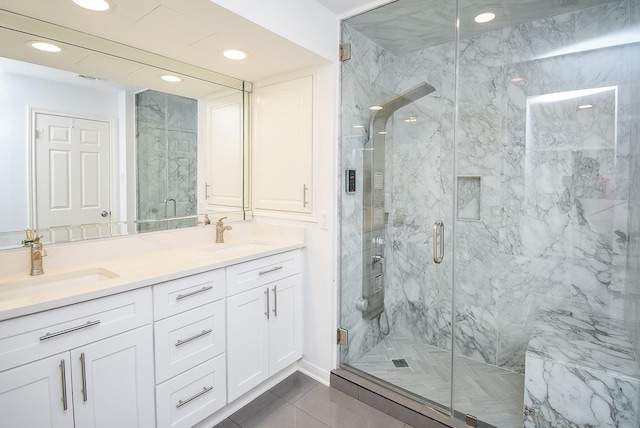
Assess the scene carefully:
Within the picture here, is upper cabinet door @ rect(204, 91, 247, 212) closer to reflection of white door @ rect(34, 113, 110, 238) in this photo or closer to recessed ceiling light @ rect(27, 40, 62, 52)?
reflection of white door @ rect(34, 113, 110, 238)

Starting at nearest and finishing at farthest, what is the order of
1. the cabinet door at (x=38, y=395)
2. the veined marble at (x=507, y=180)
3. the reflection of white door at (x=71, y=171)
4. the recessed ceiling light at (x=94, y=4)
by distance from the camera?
the cabinet door at (x=38, y=395) → the recessed ceiling light at (x=94, y=4) → the reflection of white door at (x=71, y=171) → the veined marble at (x=507, y=180)

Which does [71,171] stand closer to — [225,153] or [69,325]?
[69,325]

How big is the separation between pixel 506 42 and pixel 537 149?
0.79m

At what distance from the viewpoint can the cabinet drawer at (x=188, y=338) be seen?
1607 millimetres

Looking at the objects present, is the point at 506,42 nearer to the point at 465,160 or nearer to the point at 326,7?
the point at 465,160

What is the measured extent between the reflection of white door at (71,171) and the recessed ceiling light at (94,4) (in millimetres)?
568

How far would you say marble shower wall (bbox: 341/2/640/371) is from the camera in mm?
2076

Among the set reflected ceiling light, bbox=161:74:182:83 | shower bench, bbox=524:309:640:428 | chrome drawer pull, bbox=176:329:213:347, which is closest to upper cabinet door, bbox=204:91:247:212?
reflected ceiling light, bbox=161:74:182:83

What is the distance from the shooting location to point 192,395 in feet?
5.69

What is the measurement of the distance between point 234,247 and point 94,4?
1.57 meters

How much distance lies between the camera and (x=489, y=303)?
256 centimetres

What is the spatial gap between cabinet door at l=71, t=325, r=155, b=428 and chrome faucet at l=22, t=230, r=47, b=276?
0.54 metres

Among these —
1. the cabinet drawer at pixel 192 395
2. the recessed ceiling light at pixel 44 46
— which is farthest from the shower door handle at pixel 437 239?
the recessed ceiling light at pixel 44 46

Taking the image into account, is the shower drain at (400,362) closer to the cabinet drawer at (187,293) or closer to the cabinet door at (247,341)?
the cabinet door at (247,341)
